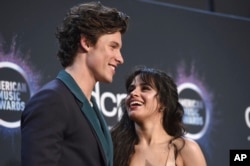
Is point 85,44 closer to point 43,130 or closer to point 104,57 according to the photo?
point 104,57

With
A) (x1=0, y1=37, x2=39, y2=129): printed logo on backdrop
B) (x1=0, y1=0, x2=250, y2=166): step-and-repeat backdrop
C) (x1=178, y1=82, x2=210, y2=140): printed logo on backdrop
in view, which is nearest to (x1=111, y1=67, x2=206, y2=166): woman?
(x1=0, y1=0, x2=250, y2=166): step-and-repeat backdrop

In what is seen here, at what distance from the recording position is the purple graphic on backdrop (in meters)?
3.08

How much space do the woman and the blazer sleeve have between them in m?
0.92

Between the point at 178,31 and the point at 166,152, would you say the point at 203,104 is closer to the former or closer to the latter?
the point at 178,31

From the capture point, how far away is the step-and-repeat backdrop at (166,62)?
241 centimetres

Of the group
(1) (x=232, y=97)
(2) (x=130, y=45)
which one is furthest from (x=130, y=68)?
(1) (x=232, y=97)

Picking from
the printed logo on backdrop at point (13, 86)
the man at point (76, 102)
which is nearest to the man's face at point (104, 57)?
the man at point (76, 102)

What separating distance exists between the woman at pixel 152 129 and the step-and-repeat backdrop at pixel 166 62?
32 centimetres

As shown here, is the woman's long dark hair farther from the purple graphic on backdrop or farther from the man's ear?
the man's ear

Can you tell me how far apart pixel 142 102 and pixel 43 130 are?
101cm

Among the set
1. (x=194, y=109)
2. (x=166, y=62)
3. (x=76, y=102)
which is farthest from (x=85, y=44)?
(x=194, y=109)

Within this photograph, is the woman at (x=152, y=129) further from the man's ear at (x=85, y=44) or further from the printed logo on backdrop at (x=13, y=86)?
the man's ear at (x=85, y=44)

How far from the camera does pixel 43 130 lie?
1.44m

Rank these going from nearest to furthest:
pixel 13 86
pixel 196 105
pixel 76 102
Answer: pixel 76 102
pixel 13 86
pixel 196 105
